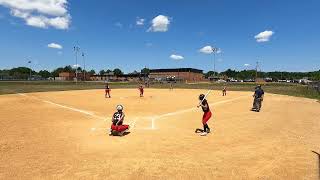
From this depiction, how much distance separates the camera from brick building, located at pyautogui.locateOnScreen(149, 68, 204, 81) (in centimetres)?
16350

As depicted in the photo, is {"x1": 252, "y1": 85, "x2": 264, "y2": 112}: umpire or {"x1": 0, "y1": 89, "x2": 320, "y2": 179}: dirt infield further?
{"x1": 252, "y1": 85, "x2": 264, "y2": 112}: umpire

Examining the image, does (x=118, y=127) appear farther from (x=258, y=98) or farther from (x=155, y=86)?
(x=155, y=86)

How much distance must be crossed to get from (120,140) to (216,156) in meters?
3.94

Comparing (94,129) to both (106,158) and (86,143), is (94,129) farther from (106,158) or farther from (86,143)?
(106,158)

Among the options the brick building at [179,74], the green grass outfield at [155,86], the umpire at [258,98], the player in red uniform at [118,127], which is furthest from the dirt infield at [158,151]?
the brick building at [179,74]

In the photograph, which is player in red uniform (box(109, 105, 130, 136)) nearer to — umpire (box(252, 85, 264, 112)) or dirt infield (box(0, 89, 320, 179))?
dirt infield (box(0, 89, 320, 179))


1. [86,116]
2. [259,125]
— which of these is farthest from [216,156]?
[86,116]

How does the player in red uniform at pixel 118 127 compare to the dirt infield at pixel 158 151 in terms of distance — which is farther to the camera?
the player in red uniform at pixel 118 127

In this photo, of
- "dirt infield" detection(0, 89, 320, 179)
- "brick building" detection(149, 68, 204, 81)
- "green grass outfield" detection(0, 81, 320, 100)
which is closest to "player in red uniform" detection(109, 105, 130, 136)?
"dirt infield" detection(0, 89, 320, 179)

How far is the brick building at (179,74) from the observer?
164 metres

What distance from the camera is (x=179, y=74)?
16675 centimetres

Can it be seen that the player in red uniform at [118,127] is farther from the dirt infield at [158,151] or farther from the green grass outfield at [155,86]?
the green grass outfield at [155,86]

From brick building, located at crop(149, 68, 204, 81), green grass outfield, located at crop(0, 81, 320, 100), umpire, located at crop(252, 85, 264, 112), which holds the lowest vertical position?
green grass outfield, located at crop(0, 81, 320, 100)

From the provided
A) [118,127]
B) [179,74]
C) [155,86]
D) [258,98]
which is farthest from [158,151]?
[179,74]
